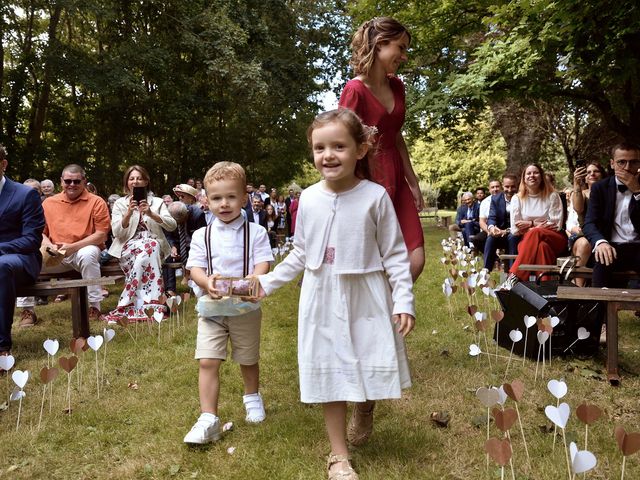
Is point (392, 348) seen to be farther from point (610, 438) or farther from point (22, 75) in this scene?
point (22, 75)

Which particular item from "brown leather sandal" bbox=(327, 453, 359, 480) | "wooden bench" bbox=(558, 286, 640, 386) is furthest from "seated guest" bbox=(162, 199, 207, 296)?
"brown leather sandal" bbox=(327, 453, 359, 480)

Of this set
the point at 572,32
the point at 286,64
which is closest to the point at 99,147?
the point at 286,64

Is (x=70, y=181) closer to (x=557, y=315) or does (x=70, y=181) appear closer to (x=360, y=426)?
(x=360, y=426)

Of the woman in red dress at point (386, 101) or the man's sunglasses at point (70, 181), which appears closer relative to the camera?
the woman in red dress at point (386, 101)

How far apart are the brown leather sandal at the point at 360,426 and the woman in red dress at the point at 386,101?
80cm

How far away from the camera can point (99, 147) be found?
22531 millimetres

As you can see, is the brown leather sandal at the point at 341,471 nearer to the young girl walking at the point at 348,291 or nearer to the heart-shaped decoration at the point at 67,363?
the young girl walking at the point at 348,291

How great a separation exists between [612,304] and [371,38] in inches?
109

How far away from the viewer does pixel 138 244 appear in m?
7.27

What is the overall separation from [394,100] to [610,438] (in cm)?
232

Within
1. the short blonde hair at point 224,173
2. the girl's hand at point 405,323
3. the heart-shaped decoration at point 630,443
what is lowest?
the heart-shaped decoration at point 630,443

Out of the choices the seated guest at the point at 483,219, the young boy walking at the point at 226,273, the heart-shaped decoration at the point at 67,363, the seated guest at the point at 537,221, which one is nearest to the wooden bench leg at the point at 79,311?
the heart-shaped decoration at the point at 67,363

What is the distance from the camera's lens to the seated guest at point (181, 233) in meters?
8.49

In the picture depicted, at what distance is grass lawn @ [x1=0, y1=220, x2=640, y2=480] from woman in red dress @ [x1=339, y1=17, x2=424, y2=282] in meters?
1.01
